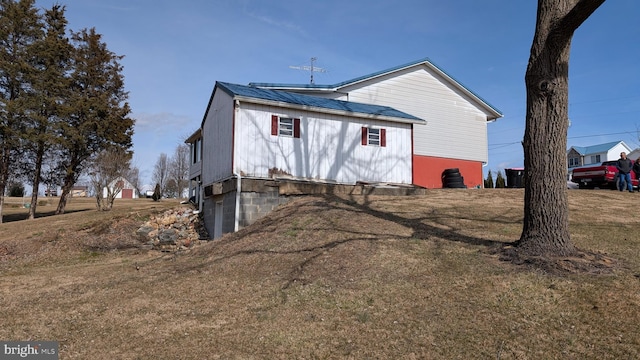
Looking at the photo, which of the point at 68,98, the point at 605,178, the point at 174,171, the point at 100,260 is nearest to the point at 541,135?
the point at 100,260

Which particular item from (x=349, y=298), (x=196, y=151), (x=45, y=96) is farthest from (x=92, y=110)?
(x=349, y=298)

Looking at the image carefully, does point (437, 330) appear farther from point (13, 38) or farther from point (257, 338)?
point (13, 38)

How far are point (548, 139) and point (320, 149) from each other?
28.3ft

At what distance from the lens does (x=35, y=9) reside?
2734 centimetres

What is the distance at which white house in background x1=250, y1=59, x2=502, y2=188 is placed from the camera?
69.3 ft

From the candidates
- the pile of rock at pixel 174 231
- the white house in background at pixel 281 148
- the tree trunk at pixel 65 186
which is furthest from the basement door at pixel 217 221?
the tree trunk at pixel 65 186

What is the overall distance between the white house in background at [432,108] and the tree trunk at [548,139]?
13.5 metres

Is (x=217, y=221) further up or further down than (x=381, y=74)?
further down

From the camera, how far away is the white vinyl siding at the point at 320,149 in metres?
13.8

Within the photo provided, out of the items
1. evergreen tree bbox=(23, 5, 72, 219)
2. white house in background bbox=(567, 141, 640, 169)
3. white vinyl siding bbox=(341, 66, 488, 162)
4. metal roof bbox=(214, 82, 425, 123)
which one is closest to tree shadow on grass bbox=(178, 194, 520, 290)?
metal roof bbox=(214, 82, 425, 123)

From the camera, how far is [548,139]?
291 inches

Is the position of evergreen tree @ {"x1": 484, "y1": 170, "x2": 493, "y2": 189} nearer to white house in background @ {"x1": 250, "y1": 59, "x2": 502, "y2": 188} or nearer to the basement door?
white house in background @ {"x1": 250, "y1": 59, "x2": 502, "y2": 188}

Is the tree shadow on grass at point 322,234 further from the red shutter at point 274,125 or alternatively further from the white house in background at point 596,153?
the white house in background at point 596,153

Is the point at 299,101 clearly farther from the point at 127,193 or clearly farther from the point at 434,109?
the point at 127,193
